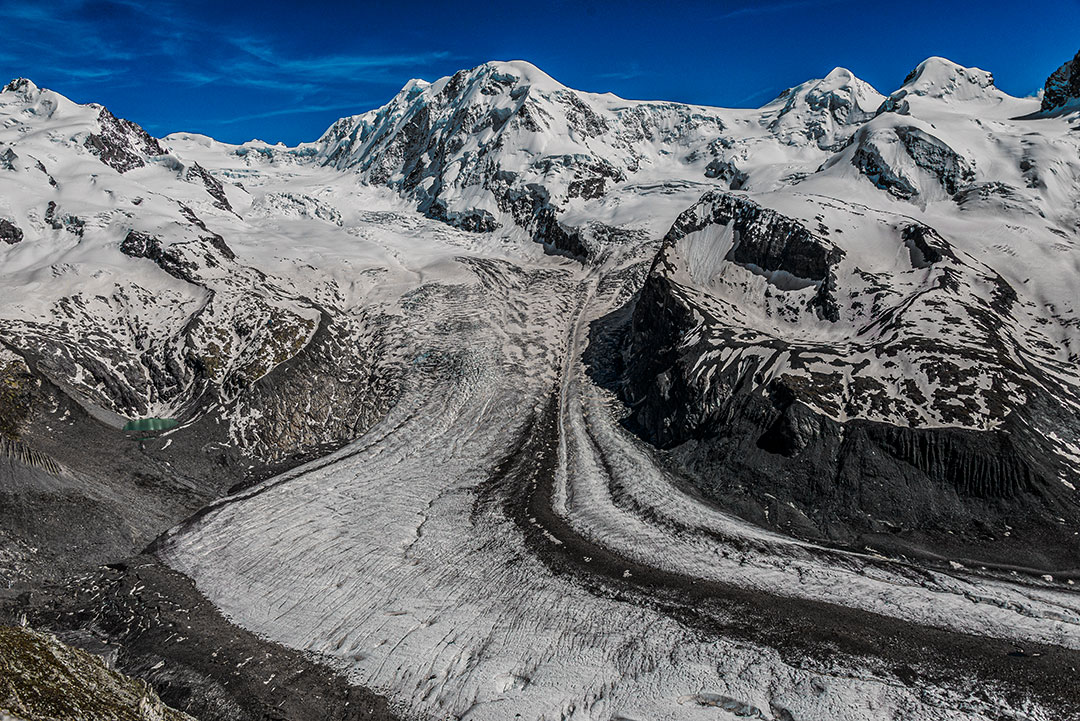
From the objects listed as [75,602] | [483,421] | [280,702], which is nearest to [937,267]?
[483,421]

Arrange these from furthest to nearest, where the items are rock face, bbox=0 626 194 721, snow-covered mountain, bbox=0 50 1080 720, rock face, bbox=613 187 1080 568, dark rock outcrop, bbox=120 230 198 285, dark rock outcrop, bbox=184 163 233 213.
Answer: dark rock outcrop, bbox=184 163 233 213 → dark rock outcrop, bbox=120 230 198 285 → rock face, bbox=613 187 1080 568 → snow-covered mountain, bbox=0 50 1080 720 → rock face, bbox=0 626 194 721

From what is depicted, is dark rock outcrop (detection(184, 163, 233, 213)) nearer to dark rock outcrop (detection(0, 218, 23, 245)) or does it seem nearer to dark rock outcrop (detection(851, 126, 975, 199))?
dark rock outcrop (detection(0, 218, 23, 245))

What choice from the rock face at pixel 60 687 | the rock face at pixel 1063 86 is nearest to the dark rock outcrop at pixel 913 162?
the rock face at pixel 1063 86

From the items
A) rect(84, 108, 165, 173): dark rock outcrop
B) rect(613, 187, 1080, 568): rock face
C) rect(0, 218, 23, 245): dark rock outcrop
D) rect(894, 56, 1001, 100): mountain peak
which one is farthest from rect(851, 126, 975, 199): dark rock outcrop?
rect(84, 108, 165, 173): dark rock outcrop

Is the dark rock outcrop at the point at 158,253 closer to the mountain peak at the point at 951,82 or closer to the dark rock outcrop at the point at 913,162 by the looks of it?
the dark rock outcrop at the point at 913,162

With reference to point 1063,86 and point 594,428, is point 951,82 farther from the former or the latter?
point 594,428
